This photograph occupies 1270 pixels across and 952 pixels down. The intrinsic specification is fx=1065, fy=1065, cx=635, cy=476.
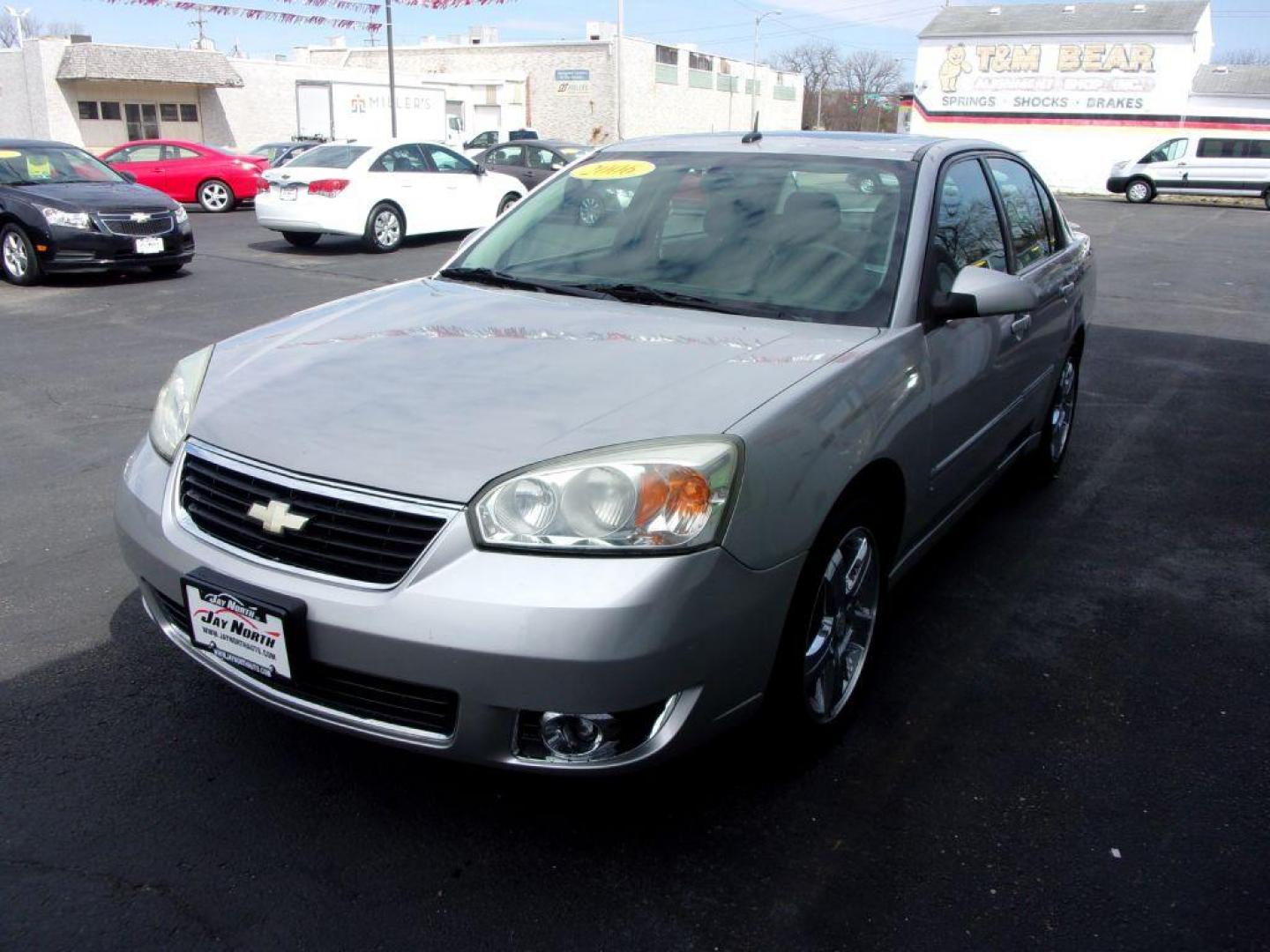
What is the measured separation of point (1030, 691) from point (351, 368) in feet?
7.42

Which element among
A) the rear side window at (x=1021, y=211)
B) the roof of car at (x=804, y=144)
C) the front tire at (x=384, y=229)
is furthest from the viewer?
the front tire at (x=384, y=229)

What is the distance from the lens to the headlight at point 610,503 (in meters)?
2.22

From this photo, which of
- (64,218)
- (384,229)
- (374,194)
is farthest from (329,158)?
(64,218)

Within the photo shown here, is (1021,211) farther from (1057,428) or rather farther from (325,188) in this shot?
(325,188)

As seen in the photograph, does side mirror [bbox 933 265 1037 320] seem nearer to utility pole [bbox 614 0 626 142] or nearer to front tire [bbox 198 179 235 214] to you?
front tire [bbox 198 179 235 214]

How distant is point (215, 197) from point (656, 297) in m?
19.1

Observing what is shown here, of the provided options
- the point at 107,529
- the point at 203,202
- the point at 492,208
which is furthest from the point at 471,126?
the point at 107,529

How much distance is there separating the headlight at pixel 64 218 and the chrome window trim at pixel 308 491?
9.60 meters

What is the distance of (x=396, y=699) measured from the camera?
2324 millimetres

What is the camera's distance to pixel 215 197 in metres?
20.1

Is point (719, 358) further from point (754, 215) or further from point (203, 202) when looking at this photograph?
point (203, 202)

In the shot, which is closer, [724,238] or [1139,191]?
[724,238]

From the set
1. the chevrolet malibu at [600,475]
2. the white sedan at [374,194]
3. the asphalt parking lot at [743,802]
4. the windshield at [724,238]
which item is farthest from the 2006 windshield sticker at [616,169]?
the white sedan at [374,194]

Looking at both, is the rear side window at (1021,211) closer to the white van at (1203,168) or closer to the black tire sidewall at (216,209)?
the black tire sidewall at (216,209)
